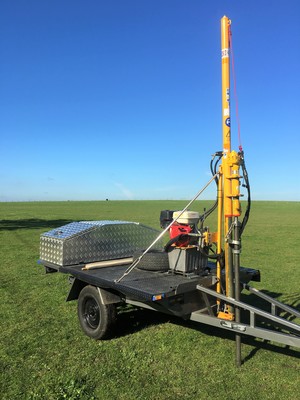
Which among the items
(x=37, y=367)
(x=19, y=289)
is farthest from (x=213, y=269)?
(x=19, y=289)

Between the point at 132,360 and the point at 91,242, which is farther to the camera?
the point at 91,242

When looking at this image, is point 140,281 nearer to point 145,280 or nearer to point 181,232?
point 145,280

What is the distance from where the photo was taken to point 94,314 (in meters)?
4.89

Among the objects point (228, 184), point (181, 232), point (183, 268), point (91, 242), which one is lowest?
point (183, 268)

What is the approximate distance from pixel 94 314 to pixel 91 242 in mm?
1117

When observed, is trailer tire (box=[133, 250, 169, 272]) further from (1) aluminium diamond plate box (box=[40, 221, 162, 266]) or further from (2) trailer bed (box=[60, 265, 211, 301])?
(1) aluminium diamond plate box (box=[40, 221, 162, 266])

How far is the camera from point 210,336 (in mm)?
4871

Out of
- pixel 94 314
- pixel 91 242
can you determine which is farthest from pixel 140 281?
pixel 91 242

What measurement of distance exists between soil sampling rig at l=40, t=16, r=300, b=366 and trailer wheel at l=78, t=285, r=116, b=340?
1 cm

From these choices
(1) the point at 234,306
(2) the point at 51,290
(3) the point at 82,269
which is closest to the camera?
(1) the point at 234,306

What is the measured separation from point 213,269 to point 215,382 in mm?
1635

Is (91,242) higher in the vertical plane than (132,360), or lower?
higher

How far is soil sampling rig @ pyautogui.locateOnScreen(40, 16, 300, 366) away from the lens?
3885 mm

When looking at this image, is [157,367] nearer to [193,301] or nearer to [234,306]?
[193,301]
